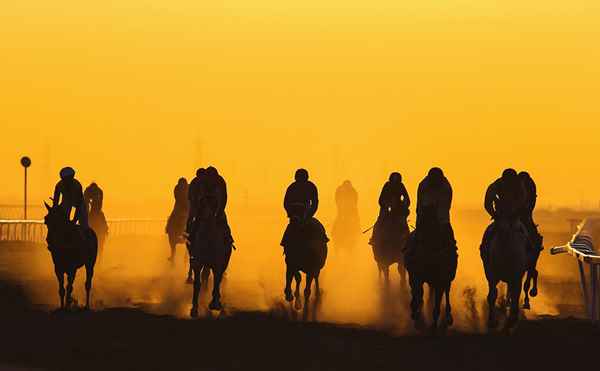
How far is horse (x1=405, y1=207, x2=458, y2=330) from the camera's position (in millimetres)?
19984

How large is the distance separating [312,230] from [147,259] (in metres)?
18.2

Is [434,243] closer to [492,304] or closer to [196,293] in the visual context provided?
[492,304]

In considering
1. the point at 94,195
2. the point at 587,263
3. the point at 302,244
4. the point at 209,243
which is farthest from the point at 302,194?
the point at 94,195

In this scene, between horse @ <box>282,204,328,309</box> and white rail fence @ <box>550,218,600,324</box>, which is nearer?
white rail fence @ <box>550,218,600,324</box>

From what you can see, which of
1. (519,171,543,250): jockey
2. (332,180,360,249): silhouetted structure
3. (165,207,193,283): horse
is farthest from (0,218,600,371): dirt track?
(332,180,360,249): silhouetted structure

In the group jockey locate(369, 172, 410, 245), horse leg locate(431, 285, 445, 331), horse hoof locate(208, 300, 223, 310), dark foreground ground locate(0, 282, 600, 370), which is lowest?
dark foreground ground locate(0, 282, 600, 370)

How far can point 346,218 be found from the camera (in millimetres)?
38094

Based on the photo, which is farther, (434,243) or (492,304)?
(492,304)

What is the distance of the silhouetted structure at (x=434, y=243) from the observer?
20000 mm

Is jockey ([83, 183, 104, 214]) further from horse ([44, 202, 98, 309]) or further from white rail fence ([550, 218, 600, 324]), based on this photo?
horse ([44, 202, 98, 309])

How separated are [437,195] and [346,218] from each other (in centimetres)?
1761

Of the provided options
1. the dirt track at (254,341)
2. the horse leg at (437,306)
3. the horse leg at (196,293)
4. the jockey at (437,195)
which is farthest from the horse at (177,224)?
the horse leg at (437,306)

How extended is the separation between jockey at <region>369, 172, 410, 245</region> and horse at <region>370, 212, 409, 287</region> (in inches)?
1.7

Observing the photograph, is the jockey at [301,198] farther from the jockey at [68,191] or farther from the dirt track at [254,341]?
the jockey at [68,191]
